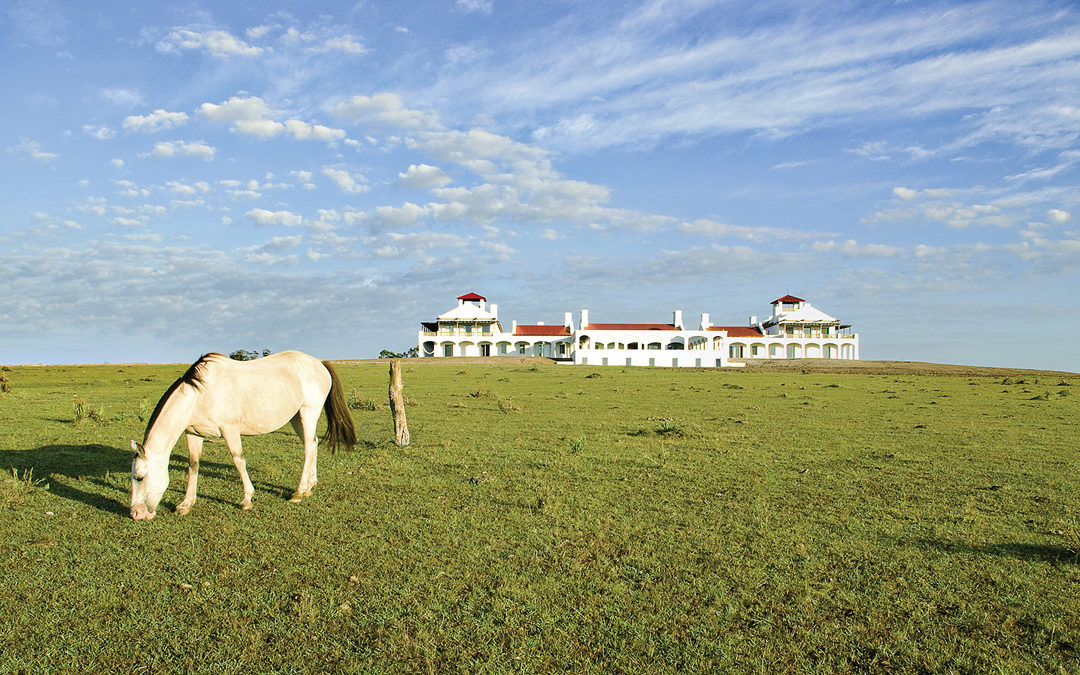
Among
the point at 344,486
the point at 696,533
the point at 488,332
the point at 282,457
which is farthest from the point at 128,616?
the point at 488,332

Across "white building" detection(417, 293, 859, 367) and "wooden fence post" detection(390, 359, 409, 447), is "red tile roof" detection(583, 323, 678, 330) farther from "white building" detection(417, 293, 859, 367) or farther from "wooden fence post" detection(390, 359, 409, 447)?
"wooden fence post" detection(390, 359, 409, 447)

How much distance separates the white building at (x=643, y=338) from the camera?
78.1 metres

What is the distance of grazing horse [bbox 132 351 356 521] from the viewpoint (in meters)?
7.42

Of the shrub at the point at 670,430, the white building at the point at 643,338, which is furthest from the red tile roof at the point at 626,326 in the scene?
the shrub at the point at 670,430

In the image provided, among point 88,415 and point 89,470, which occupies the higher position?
point 88,415

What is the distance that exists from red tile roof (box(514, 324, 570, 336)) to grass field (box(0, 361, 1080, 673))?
247ft

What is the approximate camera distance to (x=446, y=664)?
452cm

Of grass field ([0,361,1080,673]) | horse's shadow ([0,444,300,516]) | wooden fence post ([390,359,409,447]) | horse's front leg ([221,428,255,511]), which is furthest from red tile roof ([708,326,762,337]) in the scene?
horse's front leg ([221,428,255,511])

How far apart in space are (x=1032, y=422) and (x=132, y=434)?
24201 mm

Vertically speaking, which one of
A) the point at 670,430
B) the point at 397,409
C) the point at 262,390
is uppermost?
the point at 262,390

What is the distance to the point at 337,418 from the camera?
1002cm

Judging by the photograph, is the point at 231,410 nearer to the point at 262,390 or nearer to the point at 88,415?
the point at 262,390

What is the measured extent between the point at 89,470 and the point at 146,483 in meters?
4.23

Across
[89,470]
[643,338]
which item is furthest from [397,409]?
[643,338]
